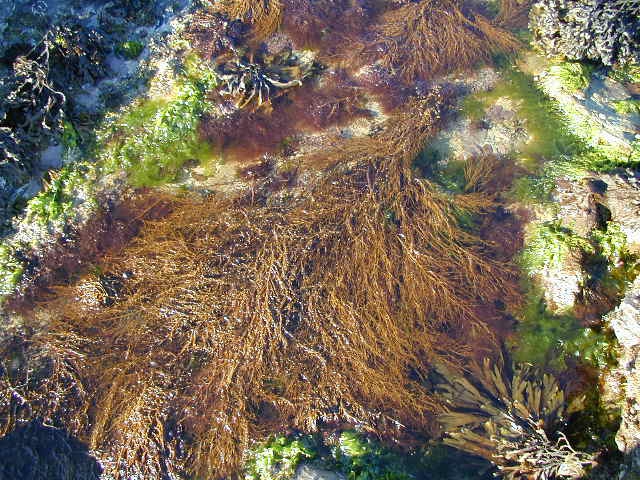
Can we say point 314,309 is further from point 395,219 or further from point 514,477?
point 514,477

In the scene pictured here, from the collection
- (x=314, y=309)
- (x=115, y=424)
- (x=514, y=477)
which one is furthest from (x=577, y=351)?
(x=115, y=424)

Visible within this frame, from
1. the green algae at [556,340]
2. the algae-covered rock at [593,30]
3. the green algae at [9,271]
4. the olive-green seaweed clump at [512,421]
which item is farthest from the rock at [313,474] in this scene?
the algae-covered rock at [593,30]

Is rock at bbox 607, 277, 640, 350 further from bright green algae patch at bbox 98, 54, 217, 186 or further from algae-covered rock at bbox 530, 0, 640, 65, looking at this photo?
bright green algae patch at bbox 98, 54, 217, 186

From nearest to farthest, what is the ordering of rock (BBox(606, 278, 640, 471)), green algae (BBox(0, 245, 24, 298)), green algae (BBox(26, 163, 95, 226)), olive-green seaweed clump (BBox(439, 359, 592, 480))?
rock (BBox(606, 278, 640, 471)), olive-green seaweed clump (BBox(439, 359, 592, 480)), green algae (BBox(0, 245, 24, 298)), green algae (BBox(26, 163, 95, 226))

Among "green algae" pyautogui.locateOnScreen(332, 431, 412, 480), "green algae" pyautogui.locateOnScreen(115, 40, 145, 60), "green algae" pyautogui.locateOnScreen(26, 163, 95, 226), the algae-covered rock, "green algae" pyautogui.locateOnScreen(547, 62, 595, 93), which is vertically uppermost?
the algae-covered rock

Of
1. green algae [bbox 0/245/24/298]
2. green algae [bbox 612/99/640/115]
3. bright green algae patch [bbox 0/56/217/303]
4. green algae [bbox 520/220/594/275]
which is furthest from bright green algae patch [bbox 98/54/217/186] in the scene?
green algae [bbox 612/99/640/115]

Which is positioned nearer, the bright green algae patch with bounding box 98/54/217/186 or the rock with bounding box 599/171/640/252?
the rock with bounding box 599/171/640/252

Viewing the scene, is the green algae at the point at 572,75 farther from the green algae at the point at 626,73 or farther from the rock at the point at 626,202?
A: the rock at the point at 626,202

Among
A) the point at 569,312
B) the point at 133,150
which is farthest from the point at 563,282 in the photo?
the point at 133,150
